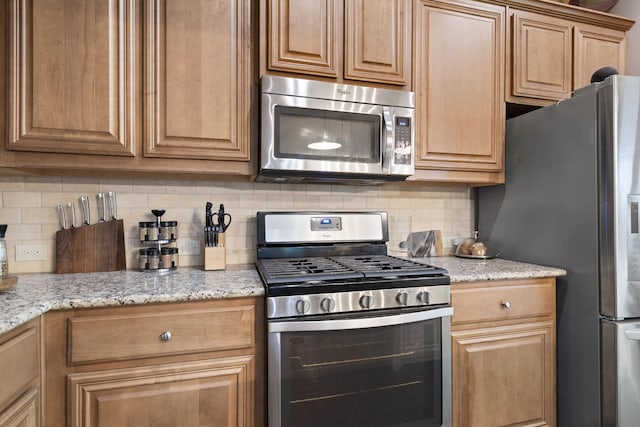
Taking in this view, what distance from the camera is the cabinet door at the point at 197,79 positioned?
1.56 meters

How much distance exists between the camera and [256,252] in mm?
1995

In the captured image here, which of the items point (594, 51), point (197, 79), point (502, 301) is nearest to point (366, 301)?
point (502, 301)

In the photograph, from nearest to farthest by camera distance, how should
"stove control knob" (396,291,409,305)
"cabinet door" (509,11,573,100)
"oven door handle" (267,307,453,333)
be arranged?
"oven door handle" (267,307,453,333), "stove control knob" (396,291,409,305), "cabinet door" (509,11,573,100)

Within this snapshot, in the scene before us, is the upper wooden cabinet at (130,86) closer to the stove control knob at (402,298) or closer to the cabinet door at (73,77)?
the cabinet door at (73,77)

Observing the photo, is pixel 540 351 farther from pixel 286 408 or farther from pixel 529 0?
pixel 529 0

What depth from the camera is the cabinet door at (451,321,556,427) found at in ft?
5.37

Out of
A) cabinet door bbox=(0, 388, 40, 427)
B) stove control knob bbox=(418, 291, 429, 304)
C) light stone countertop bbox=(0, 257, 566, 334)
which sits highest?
light stone countertop bbox=(0, 257, 566, 334)

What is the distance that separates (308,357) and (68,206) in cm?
137

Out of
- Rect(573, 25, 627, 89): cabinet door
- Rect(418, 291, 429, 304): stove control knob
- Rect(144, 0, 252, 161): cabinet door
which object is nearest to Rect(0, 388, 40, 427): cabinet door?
Rect(144, 0, 252, 161): cabinet door

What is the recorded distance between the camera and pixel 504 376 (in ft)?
5.56

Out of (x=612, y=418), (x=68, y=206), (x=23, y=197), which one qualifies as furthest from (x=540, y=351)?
(x=23, y=197)

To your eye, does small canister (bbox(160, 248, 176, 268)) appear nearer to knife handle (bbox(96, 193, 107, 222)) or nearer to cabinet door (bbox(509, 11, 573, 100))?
knife handle (bbox(96, 193, 107, 222))

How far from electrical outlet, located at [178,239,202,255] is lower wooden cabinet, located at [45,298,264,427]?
644 mm

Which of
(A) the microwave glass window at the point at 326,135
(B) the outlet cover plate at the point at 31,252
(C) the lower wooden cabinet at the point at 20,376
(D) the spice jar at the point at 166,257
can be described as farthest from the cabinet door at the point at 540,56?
(B) the outlet cover plate at the point at 31,252
